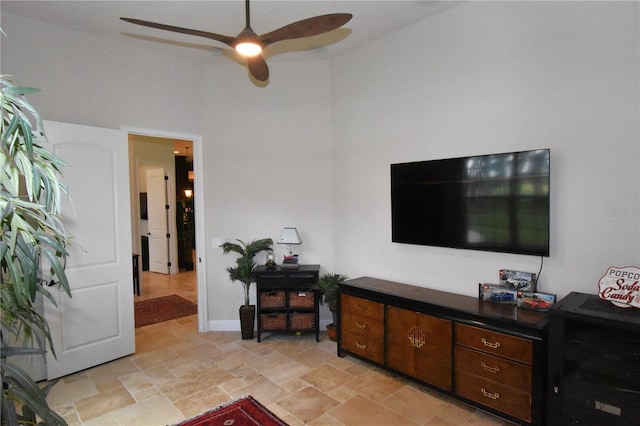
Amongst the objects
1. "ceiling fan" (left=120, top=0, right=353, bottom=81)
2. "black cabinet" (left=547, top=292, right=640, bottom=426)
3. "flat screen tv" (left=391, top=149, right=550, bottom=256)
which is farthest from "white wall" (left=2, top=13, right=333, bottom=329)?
"black cabinet" (left=547, top=292, right=640, bottom=426)

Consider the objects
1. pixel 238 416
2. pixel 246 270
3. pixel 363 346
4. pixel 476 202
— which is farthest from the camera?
pixel 246 270

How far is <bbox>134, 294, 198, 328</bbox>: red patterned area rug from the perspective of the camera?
4770 mm

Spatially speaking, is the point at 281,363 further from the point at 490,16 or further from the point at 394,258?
the point at 490,16

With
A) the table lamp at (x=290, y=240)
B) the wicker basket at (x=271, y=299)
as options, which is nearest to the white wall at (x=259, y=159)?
the table lamp at (x=290, y=240)

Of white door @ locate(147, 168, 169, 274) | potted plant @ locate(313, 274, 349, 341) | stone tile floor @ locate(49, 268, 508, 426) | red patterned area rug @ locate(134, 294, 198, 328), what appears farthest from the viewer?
white door @ locate(147, 168, 169, 274)

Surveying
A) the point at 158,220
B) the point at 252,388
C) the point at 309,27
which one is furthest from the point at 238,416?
the point at 158,220

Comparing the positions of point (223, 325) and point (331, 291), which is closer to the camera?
point (331, 291)

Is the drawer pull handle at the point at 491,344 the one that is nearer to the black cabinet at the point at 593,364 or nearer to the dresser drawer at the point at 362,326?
the black cabinet at the point at 593,364

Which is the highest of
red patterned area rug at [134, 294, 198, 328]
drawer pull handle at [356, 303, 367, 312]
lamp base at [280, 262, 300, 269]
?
lamp base at [280, 262, 300, 269]

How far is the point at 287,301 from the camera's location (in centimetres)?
394

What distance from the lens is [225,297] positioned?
4.40 m

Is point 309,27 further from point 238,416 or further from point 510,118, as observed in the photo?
point 238,416

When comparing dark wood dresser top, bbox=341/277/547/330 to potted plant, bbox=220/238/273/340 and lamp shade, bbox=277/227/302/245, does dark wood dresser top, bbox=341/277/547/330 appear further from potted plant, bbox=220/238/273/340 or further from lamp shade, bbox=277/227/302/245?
potted plant, bbox=220/238/273/340

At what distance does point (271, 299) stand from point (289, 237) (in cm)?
73
